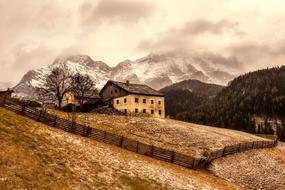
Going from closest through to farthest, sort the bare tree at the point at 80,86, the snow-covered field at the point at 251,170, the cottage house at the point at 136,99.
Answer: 1. the snow-covered field at the point at 251,170
2. the cottage house at the point at 136,99
3. the bare tree at the point at 80,86

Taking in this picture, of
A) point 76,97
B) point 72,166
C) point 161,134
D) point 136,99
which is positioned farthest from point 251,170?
point 76,97

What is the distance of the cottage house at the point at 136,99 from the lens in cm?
9969

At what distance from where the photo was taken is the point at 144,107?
10100 cm

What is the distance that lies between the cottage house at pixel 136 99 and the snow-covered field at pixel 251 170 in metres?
37.4

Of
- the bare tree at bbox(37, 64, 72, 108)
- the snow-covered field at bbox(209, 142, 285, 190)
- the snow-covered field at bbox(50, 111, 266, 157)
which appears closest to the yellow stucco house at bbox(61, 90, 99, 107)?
the bare tree at bbox(37, 64, 72, 108)

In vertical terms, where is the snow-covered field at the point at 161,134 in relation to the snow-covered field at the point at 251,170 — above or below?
above

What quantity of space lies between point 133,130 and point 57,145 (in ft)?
92.1

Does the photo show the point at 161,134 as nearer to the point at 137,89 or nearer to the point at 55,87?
the point at 137,89

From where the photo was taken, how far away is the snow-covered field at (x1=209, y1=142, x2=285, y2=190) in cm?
5356

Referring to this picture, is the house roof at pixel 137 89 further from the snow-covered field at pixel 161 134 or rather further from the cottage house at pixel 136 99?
the snow-covered field at pixel 161 134

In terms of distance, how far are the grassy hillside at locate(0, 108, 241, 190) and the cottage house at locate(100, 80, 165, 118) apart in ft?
165

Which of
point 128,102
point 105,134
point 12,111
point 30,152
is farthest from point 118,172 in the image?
point 128,102

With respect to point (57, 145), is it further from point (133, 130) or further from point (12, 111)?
point (133, 130)

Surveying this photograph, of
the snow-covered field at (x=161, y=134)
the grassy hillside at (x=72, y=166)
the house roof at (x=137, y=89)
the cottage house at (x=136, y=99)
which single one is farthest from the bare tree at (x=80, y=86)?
the grassy hillside at (x=72, y=166)
